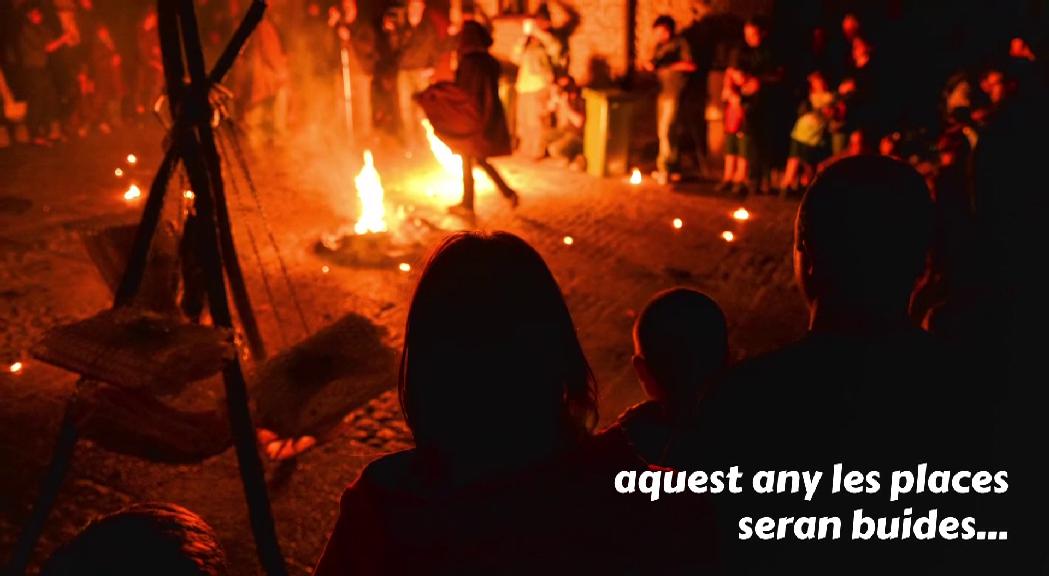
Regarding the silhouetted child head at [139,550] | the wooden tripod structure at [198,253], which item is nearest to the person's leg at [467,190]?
the wooden tripod structure at [198,253]

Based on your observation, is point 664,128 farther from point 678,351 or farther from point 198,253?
point 678,351

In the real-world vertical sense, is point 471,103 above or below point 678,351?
above

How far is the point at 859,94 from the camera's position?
31.2 feet

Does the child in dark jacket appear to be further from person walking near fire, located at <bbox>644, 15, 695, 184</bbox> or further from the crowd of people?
person walking near fire, located at <bbox>644, 15, 695, 184</bbox>

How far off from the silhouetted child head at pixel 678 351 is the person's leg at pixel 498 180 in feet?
21.3

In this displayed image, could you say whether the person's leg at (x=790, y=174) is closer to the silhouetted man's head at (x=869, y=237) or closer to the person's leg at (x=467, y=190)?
the person's leg at (x=467, y=190)

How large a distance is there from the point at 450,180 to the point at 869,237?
9.93m

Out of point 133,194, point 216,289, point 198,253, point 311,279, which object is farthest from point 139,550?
point 133,194

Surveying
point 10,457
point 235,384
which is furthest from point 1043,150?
point 10,457

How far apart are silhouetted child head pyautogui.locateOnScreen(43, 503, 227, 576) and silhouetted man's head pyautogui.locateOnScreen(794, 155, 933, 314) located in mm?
Result: 1449

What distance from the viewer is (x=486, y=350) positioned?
5.05 feet

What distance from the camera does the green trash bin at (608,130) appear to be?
1143 centimetres

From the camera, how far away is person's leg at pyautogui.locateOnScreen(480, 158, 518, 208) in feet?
31.2

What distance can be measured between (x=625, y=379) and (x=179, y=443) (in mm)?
3000
